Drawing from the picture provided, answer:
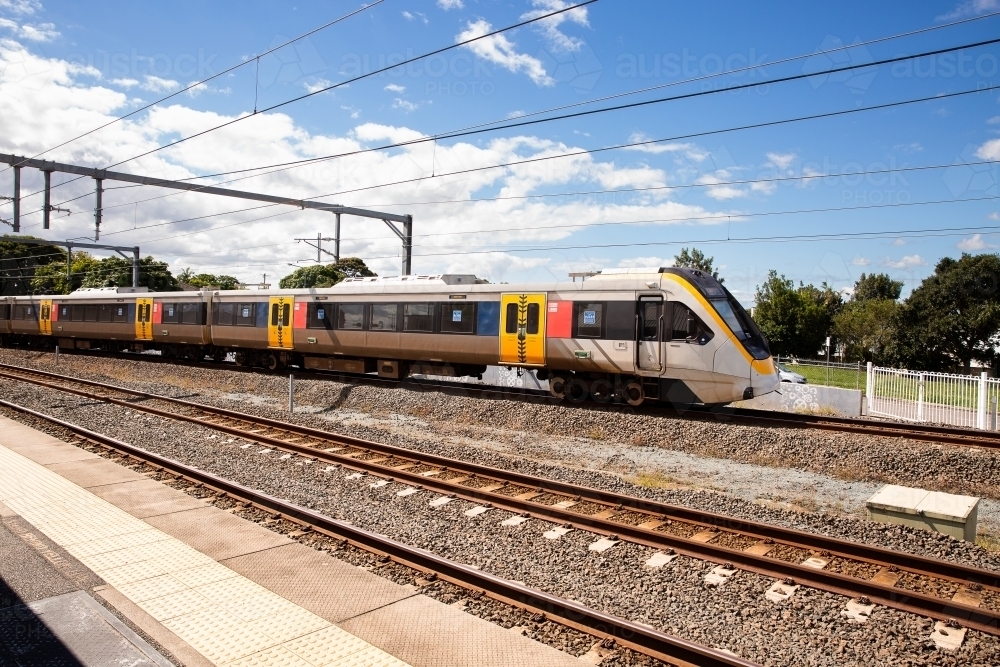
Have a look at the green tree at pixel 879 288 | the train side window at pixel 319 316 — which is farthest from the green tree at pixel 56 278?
the green tree at pixel 879 288

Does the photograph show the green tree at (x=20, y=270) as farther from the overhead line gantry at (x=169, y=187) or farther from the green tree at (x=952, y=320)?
the green tree at (x=952, y=320)

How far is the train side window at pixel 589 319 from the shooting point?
49.3 ft

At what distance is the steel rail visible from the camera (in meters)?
4.64

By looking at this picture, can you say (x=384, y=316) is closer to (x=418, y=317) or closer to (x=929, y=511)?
(x=418, y=317)

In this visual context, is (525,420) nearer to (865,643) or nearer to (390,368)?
(390,368)

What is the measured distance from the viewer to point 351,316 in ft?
67.7

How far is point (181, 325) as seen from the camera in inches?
→ 1089

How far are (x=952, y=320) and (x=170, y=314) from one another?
152ft

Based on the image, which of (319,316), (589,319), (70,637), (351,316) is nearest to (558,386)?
(589,319)

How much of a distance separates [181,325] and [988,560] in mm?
27733

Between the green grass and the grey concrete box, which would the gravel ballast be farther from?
the green grass

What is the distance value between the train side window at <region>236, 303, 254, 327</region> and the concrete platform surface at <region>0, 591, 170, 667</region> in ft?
65.7

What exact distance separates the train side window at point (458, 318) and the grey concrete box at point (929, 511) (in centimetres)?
1055

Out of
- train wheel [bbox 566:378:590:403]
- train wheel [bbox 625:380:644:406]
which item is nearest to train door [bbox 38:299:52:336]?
train wheel [bbox 566:378:590:403]
